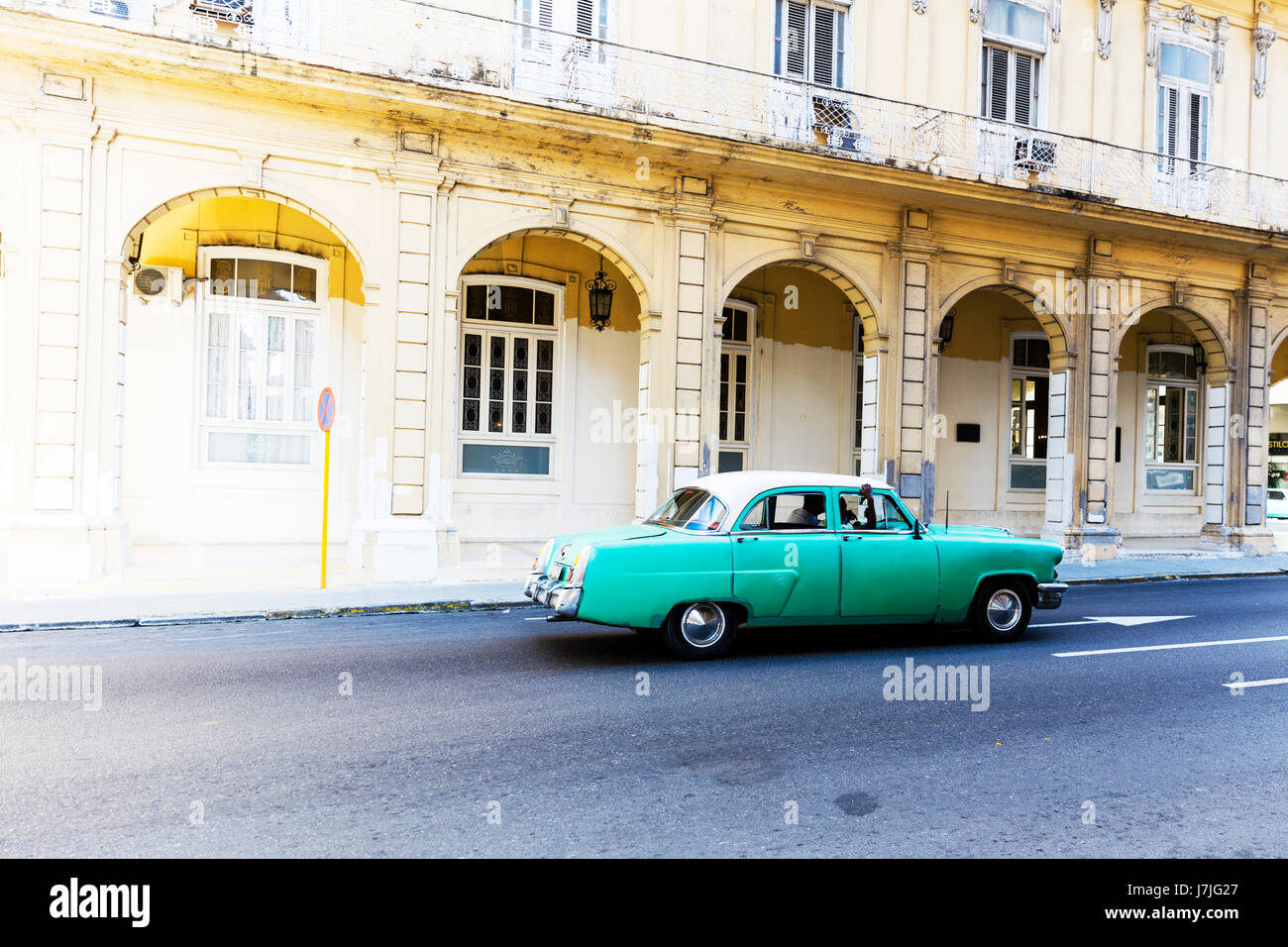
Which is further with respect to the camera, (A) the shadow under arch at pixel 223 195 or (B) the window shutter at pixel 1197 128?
(B) the window shutter at pixel 1197 128

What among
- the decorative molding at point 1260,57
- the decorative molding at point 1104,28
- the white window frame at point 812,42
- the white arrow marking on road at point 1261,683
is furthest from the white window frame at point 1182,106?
the white arrow marking on road at point 1261,683

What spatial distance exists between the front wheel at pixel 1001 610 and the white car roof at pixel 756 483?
4.58ft

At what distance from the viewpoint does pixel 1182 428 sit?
66.7 ft

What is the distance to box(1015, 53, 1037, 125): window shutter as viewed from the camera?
16547mm

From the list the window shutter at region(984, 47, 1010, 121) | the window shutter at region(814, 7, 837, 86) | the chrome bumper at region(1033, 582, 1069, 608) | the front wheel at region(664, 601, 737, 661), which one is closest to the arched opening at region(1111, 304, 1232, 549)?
the window shutter at region(984, 47, 1010, 121)

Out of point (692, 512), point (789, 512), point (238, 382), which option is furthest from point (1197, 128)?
point (238, 382)

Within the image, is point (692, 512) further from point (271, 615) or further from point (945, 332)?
point (945, 332)

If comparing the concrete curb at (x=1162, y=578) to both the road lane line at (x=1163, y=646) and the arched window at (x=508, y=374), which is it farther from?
the arched window at (x=508, y=374)

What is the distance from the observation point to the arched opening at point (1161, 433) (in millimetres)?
19656

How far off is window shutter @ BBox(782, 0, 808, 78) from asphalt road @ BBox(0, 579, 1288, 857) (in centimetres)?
1031

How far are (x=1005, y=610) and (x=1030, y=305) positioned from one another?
9787 mm

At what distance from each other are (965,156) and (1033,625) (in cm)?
897

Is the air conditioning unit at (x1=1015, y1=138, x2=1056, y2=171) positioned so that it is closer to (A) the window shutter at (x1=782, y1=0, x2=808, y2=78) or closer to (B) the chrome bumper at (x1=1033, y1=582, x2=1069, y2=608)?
(A) the window shutter at (x1=782, y1=0, x2=808, y2=78)
